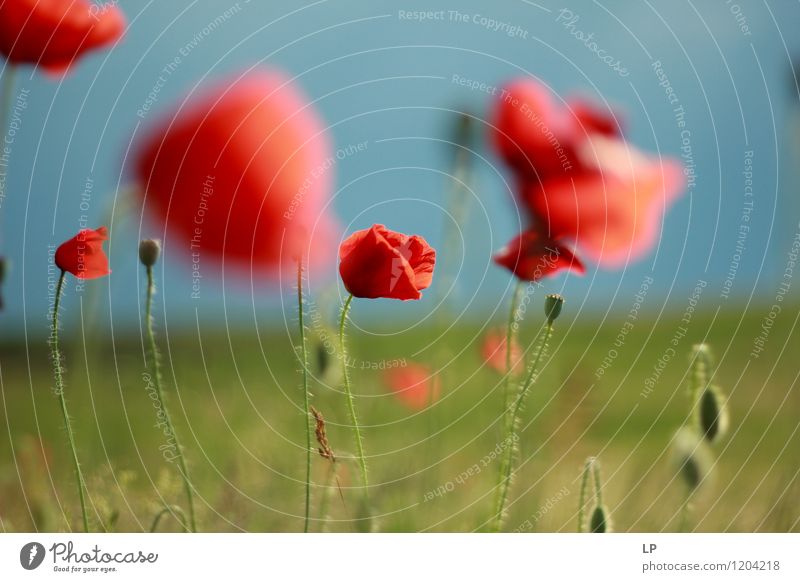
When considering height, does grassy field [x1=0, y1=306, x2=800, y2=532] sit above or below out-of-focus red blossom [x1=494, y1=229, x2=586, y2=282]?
below

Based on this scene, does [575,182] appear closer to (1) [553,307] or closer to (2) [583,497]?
(1) [553,307]

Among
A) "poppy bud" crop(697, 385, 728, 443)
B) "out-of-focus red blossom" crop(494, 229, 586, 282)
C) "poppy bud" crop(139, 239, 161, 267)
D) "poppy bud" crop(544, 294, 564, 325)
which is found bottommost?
"poppy bud" crop(697, 385, 728, 443)

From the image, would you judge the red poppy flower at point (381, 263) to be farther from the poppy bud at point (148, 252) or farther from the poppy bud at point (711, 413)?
the poppy bud at point (711, 413)

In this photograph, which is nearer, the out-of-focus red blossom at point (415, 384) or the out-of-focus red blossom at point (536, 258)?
the out-of-focus red blossom at point (536, 258)

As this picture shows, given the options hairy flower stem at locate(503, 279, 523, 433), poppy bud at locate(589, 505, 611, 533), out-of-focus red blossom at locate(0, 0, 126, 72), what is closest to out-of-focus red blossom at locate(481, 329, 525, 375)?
hairy flower stem at locate(503, 279, 523, 433)

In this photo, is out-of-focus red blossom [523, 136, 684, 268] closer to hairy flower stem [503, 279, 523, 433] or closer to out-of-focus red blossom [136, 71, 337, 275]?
hairy flower stem [503, 279, 523, 433]

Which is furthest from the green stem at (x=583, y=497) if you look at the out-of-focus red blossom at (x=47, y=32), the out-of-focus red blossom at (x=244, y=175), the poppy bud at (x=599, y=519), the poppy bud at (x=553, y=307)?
the out-of-focus red blossom at (x=47, y=32)
